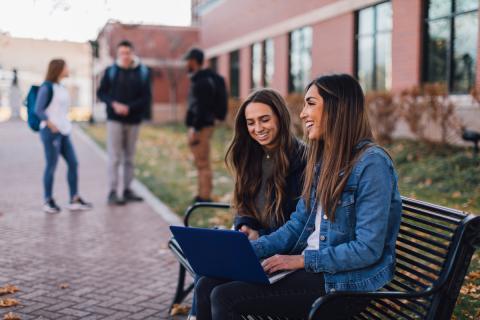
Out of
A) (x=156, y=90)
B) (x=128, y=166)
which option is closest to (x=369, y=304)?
(x=128, y=166)

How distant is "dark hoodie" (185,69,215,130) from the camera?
797 cm

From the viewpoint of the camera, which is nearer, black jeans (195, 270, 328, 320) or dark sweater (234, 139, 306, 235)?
black jeans (195, 270, 328, 320)

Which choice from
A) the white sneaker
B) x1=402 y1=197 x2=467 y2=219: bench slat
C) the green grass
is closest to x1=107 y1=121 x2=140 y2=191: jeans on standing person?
the white sneaker

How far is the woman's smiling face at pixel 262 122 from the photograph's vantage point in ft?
11.9

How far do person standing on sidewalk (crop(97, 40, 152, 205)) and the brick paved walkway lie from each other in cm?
82

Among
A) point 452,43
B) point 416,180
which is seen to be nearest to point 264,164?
point 416,180

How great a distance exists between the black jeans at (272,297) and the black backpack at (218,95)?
5.32 meters

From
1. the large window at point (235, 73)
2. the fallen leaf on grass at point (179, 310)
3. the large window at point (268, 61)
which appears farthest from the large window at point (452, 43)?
the large window at point (235, 73)

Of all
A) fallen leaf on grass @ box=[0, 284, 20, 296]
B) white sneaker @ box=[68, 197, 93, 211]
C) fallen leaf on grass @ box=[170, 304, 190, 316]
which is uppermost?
white sneaker @ box=[68, 197, 93, 211]

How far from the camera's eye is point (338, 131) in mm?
2824

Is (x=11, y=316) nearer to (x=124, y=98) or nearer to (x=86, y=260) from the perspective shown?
(x=86, y=260)

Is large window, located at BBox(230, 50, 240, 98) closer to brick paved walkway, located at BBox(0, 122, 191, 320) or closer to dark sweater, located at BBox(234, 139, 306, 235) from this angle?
brick paved walkway, located at BBox(0, 122, 191, 320)

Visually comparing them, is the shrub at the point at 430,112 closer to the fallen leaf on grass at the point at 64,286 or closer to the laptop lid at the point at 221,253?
the fallen leaf on grass at the point at 64,286

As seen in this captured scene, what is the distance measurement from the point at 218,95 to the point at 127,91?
1426 mm
